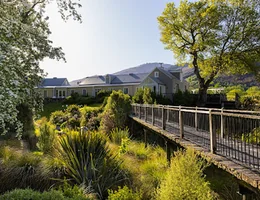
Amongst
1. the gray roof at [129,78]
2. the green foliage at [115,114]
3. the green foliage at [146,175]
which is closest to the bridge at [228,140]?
the green foliage at [146,175]

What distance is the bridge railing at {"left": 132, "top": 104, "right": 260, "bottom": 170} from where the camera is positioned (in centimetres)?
448

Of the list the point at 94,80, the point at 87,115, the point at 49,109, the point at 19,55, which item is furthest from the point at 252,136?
the point at 94,80

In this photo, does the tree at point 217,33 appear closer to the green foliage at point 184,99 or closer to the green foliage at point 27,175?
the green foliage at point 184,99

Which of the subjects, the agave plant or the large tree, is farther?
the agave plant

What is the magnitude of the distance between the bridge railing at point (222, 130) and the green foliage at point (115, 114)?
12.4ft

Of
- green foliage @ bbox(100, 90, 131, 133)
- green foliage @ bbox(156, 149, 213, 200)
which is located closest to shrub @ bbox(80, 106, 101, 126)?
green foliage @ bbox(100, 90, 131, 133)

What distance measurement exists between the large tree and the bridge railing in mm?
3641

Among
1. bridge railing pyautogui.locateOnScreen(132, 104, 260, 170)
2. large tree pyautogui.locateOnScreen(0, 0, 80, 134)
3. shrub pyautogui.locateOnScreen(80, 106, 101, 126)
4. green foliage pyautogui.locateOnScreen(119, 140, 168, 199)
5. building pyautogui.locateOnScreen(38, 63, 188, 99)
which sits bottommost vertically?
green foliage pyautogui.locateOnScreen(119, 140, 168, 199)

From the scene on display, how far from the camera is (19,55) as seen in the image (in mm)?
4285

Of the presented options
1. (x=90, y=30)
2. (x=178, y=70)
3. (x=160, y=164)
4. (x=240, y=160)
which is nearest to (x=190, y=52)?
(x=178, y=70)

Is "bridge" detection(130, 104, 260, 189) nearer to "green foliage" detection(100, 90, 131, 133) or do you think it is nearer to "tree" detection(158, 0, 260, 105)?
"green foliage" detection(100, 90, 131, 133)

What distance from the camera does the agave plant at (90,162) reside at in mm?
6109

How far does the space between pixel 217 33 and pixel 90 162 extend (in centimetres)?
2354

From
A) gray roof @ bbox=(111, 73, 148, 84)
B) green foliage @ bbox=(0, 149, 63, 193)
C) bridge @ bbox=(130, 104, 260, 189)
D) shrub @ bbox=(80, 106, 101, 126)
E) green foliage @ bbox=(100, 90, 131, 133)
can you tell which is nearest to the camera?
bridge @ bbox=(130, 104, 260, 189)
